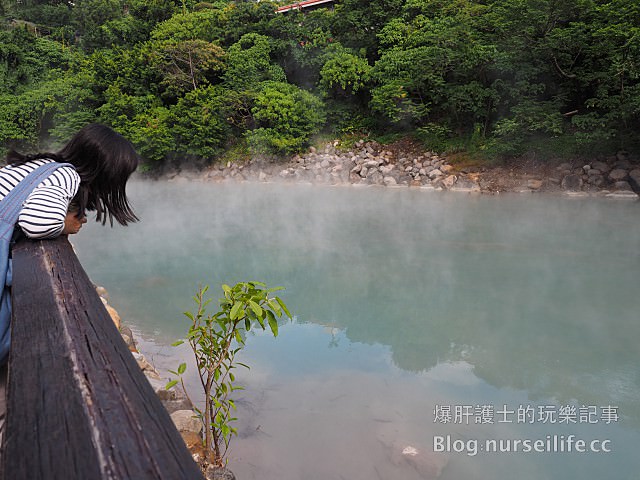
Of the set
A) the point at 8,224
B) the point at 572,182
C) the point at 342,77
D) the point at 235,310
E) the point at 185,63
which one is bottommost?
the point at 572,182

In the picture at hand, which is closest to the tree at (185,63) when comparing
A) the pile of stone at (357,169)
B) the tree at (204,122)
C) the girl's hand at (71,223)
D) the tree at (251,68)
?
the tree at (251,68)

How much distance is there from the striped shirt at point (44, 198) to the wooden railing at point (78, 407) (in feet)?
0.92

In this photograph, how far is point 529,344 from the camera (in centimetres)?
302

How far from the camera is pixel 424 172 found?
31.8 feet

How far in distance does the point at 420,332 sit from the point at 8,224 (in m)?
2.85

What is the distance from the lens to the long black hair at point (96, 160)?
46.4 inches

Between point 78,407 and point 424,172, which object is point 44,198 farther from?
point 424,172

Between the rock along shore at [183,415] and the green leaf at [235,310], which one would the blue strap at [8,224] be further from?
the rock along shore at [183,415]

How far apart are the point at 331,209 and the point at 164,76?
868cm

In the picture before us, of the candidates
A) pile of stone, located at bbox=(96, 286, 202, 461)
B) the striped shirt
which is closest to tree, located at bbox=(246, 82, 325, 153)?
pile of stone, located at bbox=(96, 286, 202, 461)

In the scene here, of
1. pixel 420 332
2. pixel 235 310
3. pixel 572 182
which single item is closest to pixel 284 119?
pixel 572 182

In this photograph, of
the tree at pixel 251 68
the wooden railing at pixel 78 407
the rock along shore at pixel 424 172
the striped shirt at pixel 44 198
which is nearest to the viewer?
the wooden railing at pixel 78 407

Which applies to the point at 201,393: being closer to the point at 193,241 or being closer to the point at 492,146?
the point at 193,241

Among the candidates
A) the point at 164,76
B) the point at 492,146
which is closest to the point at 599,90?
the point at 492,146
